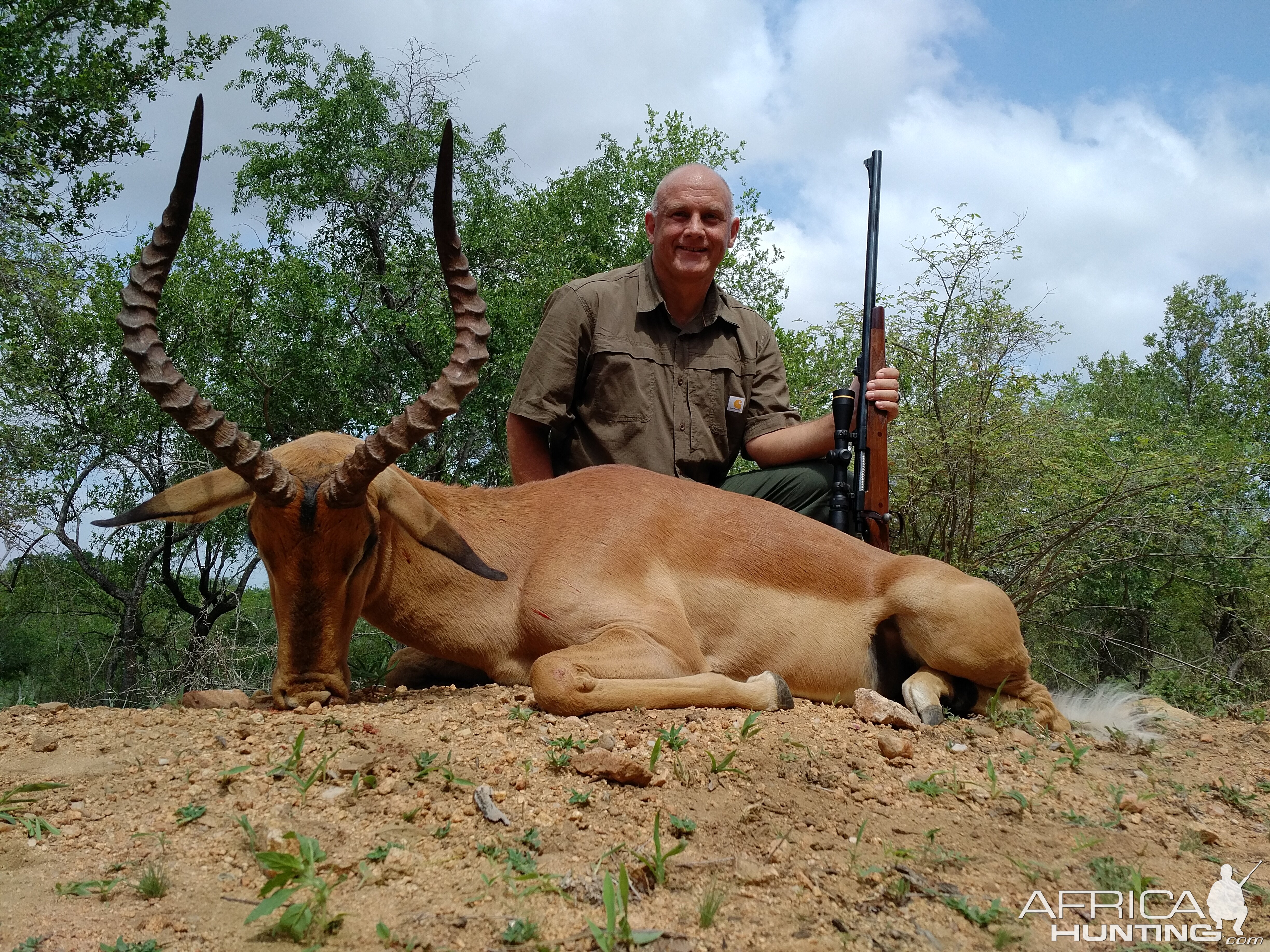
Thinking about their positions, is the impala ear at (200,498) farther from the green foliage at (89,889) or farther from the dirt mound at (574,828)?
the green foliage at (89,889)

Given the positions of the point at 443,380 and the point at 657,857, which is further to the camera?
the point at 443,380

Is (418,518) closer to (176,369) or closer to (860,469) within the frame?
(176,369)

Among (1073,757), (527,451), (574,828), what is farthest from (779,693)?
(527,451)

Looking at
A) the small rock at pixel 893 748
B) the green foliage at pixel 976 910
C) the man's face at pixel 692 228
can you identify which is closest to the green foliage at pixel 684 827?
the green foliage at pixel 976 910

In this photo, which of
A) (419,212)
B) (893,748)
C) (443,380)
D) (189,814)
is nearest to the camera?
→ (189,814)

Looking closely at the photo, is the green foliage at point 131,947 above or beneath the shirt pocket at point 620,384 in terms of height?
beneath

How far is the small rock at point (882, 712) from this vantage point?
14.8ft

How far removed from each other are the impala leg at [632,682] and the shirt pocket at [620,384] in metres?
2.50

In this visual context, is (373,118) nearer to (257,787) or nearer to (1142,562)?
(1142,562)

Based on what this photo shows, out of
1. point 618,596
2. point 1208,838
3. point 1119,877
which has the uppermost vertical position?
point 618,596

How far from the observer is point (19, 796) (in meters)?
3.09

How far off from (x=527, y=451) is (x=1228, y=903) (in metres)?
5.12

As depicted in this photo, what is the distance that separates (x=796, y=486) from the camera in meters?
6.77

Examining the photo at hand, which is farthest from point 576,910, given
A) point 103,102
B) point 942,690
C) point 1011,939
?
point 103,102
